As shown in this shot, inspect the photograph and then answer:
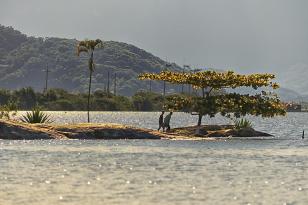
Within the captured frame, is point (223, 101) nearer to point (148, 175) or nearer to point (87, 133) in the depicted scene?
point (87, 133)

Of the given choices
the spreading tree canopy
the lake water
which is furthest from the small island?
the lake water

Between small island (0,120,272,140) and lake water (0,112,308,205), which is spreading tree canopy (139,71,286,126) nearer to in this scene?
small island (0,120,272,140)

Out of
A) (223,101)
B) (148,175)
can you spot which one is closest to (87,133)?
(223,101)

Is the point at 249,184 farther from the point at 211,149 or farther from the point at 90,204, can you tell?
the point at 211,149

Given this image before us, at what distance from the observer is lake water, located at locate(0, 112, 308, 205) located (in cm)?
2416

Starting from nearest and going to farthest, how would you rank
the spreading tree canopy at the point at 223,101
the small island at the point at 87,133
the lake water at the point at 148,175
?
the lake water at the point at 148,175, the small island at the point at 87,133, the spreading tree canopy at the point at 223,101

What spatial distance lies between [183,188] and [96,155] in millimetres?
16013

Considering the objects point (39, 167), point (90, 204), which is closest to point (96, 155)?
point (39, 167)

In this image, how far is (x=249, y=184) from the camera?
93.4 feet

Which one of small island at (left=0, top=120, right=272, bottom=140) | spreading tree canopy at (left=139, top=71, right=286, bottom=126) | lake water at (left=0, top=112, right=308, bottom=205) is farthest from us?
spreading tree canopy at (left=139, top=71, right=286, bottom=126)

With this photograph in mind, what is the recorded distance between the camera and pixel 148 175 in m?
31.0

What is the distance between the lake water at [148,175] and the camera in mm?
24156

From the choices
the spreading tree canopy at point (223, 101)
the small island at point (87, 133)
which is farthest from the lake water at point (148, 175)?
the spreading tree canopy at point (223, 101)

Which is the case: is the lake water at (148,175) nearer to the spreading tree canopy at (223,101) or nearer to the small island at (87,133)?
the small island at (87,133)
